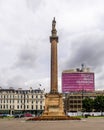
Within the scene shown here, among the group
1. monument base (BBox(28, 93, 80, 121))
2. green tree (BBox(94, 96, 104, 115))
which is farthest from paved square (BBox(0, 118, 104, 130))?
green tree (BBox(94, 96, 104, 115))

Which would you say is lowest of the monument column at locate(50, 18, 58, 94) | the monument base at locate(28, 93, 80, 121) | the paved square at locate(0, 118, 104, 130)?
the paved square at locate(0, 118, 104, 130)

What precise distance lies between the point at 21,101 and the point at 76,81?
95.3 feet

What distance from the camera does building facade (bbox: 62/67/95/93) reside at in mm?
162125

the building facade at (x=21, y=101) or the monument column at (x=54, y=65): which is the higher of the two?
the monument column at (x=54, y=65)

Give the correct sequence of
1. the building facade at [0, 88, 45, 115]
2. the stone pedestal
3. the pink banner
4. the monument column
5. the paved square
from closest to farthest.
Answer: the paved square
the stone pedestal
the monument column
the pink banner
the building facade at [0, 88, 45, 115]

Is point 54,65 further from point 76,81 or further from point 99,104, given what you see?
point 76,81

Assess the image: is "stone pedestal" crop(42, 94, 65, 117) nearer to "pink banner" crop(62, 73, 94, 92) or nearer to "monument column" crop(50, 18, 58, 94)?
"monument column" crop(50, 18, 58, 94)

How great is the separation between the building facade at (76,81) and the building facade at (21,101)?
43.7 feet

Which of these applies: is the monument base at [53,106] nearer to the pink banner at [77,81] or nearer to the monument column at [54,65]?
the monument column at [54,65]

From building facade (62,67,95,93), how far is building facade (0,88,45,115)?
524 inches

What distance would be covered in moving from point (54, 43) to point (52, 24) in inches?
235

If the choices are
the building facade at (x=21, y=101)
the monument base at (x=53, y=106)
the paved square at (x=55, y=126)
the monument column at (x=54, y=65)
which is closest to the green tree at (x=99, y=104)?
the building facade at (x=21, y=101)

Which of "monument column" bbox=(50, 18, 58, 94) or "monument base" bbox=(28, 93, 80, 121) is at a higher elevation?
"monument column" bbox=(50, 18, 58, 94)

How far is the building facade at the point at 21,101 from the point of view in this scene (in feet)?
556
